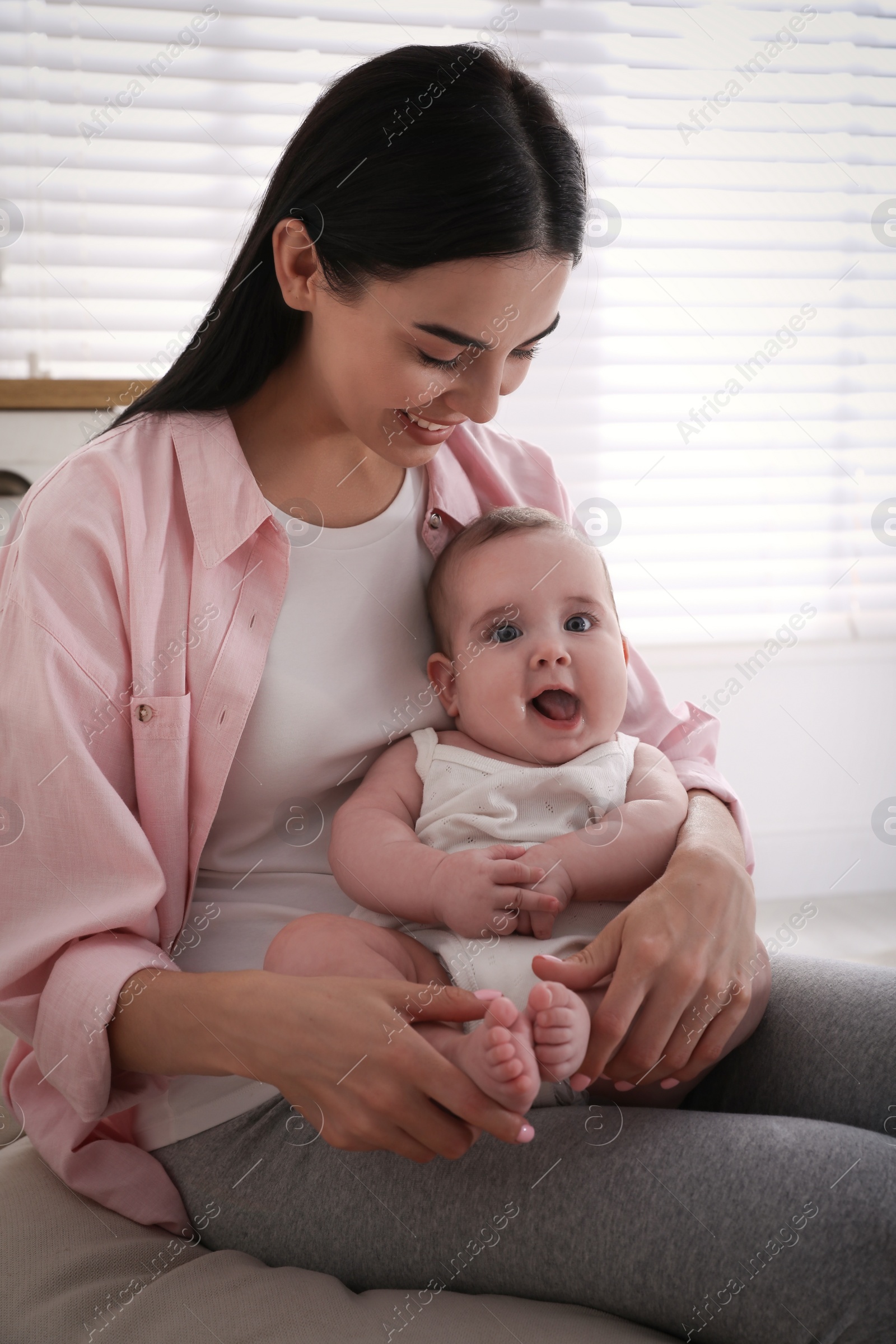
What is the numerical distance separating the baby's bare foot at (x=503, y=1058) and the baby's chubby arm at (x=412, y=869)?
137 mm

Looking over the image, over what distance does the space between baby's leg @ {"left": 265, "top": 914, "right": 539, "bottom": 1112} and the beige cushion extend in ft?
0.60

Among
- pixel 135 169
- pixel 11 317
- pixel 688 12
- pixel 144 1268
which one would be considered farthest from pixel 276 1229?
pixel 688 12

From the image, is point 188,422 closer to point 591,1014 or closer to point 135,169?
point 591,1014

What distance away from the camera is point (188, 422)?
1.10 m

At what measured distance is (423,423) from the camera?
41.4 inches

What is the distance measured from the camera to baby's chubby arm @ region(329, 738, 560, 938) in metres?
0.88

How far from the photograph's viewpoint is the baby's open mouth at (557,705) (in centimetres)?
105

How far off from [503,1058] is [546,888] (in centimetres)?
22

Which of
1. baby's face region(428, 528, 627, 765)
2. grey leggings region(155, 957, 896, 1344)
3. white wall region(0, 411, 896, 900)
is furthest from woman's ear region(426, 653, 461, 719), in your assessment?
white wall region(0, 411, 896, 900)

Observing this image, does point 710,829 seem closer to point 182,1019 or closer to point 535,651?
point 535,651

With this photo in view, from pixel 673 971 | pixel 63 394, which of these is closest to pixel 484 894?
pixel 673 971

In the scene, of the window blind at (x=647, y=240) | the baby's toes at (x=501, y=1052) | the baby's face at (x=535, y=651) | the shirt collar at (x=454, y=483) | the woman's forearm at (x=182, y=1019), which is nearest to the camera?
the baby's toes at (x=501, y=1052)

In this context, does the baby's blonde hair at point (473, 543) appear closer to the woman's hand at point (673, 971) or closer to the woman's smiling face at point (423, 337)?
the woman's smiling face at point (423, 337)

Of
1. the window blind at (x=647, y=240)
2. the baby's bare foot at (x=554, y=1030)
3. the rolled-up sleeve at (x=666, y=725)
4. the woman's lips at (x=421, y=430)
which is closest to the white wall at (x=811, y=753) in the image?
the window blind at (x=647, y=240)
